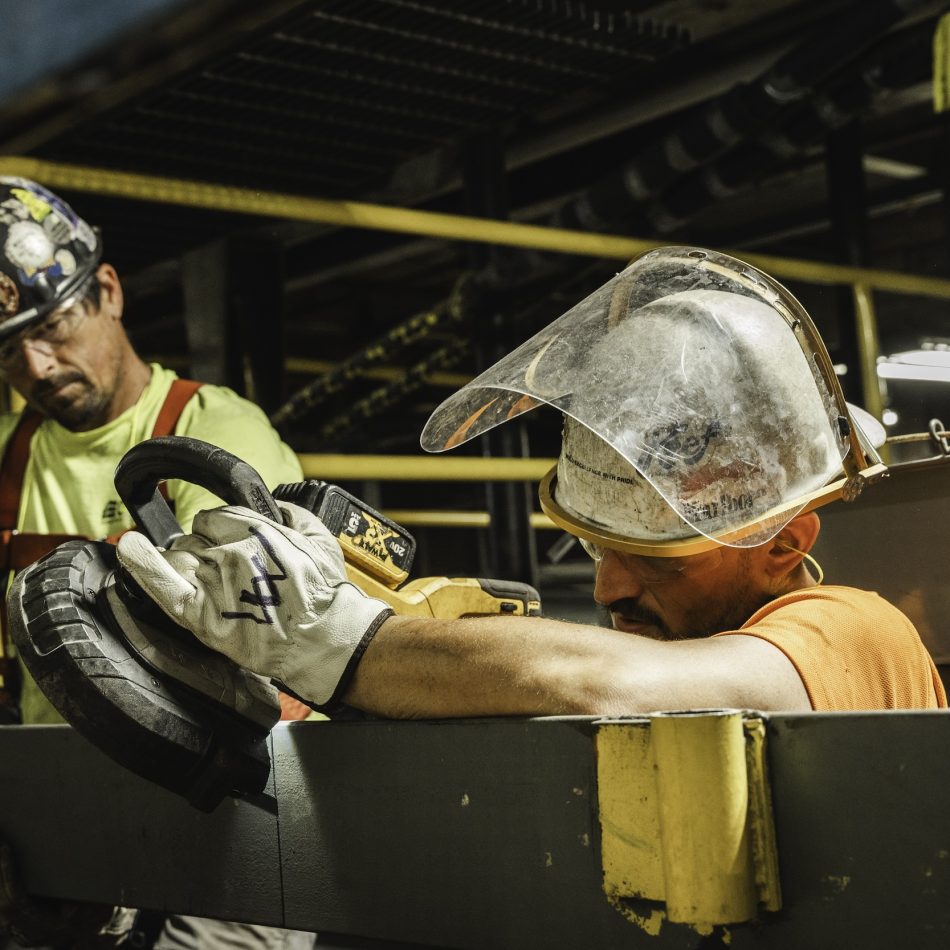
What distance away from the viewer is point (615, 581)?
1.47 metres

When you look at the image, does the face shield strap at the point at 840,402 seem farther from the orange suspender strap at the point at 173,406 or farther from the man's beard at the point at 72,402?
the man's beard at the point at 72,402

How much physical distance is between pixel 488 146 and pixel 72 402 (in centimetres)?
209

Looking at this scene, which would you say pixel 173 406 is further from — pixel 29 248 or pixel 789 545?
pixel 789 545

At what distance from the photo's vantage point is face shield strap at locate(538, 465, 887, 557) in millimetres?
1343

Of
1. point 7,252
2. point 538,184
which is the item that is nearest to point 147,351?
point 538,184

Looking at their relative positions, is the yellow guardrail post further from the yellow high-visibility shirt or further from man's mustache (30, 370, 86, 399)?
man's mustache (30, 370, 86, 399)

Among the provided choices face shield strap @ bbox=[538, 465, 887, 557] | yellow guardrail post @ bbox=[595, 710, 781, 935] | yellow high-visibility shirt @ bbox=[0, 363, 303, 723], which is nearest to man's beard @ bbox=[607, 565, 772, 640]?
face shield strap @ bbox=[538, 465, 887, 557]

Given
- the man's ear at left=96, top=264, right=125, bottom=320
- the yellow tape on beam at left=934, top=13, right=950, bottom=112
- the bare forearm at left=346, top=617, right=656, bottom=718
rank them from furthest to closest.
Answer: the yellow tape on beam at left=934, top=13, right=950, bottom=112
the man's ear at left=96, top=264, right=125, bottom=320
the bare forearm at left=346, top=617, right=656, bottom=718

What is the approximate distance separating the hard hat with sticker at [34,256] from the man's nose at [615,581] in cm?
140

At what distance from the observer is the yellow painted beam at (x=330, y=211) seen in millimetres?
2645

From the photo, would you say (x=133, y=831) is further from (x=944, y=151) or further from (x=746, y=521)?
(x=944, y=151)

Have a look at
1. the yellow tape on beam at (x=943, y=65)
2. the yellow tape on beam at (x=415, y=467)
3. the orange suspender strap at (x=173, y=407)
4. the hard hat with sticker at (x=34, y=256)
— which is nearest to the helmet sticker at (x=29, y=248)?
the hard hat with sticker at (x=34, y=256)

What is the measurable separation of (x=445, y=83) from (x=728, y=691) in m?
2.88

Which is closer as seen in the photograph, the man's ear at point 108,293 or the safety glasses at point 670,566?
the safety glasses at point 670,566
